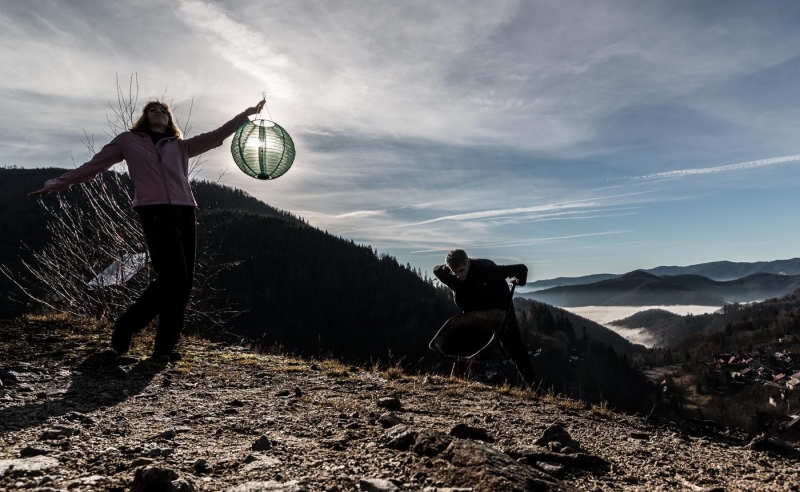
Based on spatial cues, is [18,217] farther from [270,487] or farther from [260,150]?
[270,487]

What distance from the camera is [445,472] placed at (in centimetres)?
192

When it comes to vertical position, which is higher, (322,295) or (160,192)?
(160,192)

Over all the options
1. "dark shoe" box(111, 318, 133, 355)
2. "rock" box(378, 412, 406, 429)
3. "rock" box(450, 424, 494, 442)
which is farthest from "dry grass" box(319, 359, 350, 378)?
"rock" box(450, 424, 494, 442)

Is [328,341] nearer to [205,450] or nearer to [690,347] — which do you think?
[205,450]

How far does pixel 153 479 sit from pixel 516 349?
510 centimetres

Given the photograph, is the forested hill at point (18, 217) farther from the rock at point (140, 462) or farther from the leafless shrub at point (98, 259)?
the rock at point (140, 462)

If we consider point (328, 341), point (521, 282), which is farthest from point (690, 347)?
point (521, 282)

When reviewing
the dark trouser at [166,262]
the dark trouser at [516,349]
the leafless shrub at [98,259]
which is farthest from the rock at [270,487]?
the leafless shrub at [98,259]

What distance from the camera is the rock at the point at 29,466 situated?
177 cm

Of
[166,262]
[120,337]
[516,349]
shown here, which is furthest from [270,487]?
[516,349]

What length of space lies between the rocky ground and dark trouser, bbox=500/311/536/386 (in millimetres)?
1121

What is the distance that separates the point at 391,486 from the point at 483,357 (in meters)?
4.03

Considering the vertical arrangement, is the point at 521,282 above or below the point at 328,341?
above

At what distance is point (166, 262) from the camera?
4.38m
